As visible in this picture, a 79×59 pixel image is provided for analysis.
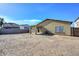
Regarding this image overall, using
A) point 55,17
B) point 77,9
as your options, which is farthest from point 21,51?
point 77,9

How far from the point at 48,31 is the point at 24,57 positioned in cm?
58

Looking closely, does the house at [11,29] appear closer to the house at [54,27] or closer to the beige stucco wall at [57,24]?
the house at [54,27]

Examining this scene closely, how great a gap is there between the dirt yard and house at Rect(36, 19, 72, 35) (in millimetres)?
85

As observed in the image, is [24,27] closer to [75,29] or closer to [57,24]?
[57,24]

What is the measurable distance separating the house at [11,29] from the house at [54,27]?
0.81 ft

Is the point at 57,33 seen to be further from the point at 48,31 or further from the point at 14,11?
the point at 14,11

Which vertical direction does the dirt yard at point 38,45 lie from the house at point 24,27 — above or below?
below

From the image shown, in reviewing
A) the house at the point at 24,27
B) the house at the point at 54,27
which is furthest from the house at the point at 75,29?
the house at the point at 24,27

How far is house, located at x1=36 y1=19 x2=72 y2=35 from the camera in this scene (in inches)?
189

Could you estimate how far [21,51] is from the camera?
15.5 ft

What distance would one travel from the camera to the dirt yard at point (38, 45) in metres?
4.72

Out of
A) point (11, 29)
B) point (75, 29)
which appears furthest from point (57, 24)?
point (11, 29)

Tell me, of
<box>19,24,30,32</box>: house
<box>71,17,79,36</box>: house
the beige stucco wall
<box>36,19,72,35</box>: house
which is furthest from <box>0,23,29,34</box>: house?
<box>71,17,79,36</box>: house

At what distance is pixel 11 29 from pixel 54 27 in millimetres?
705
